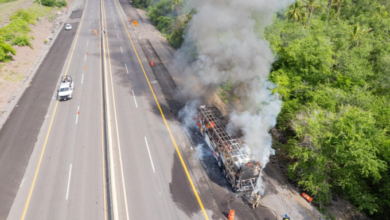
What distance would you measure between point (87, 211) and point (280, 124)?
52.4 feet

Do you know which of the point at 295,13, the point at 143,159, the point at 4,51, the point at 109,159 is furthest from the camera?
the point at 295,13

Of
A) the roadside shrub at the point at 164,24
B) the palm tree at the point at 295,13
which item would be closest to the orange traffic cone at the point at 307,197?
the palm tree at the point at 295,13

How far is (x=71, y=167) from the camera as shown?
51.5 feet

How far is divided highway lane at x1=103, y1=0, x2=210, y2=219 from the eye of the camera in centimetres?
1333

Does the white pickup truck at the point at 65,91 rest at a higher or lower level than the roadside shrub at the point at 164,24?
lower

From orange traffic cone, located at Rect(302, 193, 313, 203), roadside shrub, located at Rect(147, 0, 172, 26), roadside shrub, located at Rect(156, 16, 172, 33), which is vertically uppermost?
roadside shrub, located at Rect(147, 0, 172, 26)

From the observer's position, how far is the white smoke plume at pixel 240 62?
16.4 meters

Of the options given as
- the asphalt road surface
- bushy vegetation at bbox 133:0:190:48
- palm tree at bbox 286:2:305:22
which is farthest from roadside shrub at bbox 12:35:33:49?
palm tree at bbox 286:2:305:22

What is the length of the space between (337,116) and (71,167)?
1902 centimetres

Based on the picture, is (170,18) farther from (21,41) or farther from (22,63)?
(22,63)

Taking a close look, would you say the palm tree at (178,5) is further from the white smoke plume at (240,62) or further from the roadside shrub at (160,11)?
the white smoke plume at (240,62)

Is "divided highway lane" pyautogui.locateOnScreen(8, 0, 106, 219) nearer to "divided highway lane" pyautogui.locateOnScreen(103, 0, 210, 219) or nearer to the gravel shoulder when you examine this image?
"divided highway lane" pyautogui.locateOnScreen(103, 0, 210, 219)

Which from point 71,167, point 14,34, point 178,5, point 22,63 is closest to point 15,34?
point 14,34

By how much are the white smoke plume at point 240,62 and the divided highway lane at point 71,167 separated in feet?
33.2
